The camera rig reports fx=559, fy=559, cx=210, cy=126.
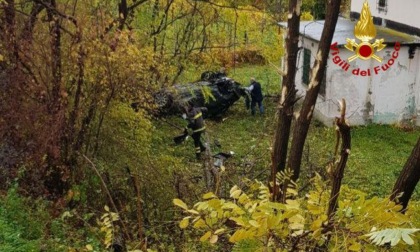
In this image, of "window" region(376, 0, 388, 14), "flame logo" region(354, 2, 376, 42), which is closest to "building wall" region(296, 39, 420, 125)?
"window" region(376, 0, 388, 14)

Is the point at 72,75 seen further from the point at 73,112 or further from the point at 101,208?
the point at 101,208

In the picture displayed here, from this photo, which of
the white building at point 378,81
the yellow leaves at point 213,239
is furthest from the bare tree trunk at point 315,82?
the white building at point 378,81

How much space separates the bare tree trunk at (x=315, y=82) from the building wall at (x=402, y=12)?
12.0m

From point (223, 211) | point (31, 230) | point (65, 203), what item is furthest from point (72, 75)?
point (223, 211)

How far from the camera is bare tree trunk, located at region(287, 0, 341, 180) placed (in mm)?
6414

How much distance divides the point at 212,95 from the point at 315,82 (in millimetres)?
9806

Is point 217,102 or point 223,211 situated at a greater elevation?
point 223,211

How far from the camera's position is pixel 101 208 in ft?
26.9

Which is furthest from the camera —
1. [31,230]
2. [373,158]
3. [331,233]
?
[373,158]

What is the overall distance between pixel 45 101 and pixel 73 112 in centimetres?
46

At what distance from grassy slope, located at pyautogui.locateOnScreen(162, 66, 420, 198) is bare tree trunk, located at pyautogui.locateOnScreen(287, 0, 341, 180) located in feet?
10.3

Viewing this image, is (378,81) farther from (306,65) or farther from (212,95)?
(212,95)

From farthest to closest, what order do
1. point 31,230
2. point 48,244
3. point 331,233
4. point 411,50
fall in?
point 411,50
point 31,230
point 48,244
point 331,233

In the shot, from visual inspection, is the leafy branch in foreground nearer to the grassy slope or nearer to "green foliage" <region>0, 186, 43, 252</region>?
"green foliage" <region>0, 186, 43, 252</region>
